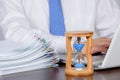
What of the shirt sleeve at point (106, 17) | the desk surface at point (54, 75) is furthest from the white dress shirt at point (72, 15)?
the desk surface at point (54, 75)

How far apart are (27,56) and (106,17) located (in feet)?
3.43

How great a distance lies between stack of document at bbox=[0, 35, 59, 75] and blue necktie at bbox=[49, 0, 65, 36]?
592 mm

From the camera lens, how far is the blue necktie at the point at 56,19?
1.57 m

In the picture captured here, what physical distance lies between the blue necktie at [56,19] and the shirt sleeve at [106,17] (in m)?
0.35

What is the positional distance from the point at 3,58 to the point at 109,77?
35 centimetres

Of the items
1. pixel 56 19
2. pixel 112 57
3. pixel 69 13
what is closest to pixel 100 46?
pixel 112 57

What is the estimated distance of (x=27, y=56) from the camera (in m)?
0.92

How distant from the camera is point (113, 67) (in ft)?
A: 3.00

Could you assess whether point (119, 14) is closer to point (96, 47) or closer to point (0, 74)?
point (96, 47)

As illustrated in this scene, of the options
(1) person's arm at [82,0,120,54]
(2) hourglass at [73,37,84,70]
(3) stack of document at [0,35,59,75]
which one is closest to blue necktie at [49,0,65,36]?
(1) person's arm at [82,0,120,54]

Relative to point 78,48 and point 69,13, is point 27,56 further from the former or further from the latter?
point 69,13

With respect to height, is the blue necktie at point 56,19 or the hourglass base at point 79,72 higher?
the blue necktie at point 56,19

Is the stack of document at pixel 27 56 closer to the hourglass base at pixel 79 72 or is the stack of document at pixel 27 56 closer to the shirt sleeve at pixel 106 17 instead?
the hourglass base at pixel 79 72

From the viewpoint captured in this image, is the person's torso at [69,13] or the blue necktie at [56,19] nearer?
the blue necktie at [56,19]
